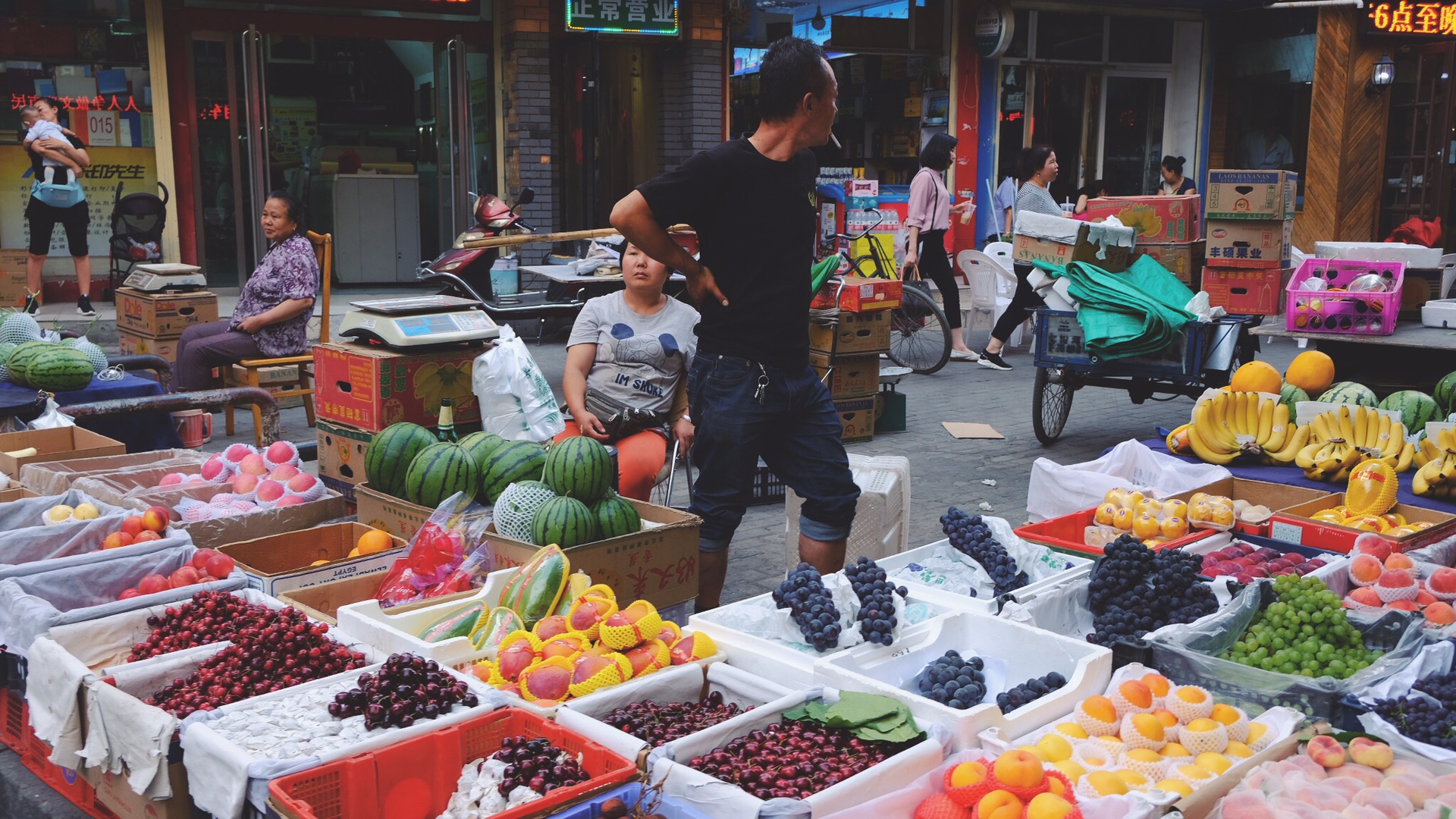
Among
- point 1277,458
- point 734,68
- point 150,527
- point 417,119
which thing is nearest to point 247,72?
point 417,119

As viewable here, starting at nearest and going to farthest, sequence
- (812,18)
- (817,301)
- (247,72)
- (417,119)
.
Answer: (817,301) → (247,72) → (417,119) → (812,18)

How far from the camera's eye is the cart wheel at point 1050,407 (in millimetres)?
7926

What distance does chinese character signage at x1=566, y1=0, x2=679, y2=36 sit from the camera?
12.6 meters

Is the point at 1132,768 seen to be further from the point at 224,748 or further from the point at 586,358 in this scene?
the point at 586,358

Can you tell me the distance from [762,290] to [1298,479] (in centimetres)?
273

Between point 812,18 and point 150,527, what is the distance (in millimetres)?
13749

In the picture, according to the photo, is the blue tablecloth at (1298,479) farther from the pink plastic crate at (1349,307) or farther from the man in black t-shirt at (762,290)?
the man in black t-shirt at (762,290)

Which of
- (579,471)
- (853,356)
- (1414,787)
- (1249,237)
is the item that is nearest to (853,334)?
(853,356)

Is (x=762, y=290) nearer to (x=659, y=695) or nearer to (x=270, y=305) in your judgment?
(x=659, y=695)

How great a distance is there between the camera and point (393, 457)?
15.4 feet

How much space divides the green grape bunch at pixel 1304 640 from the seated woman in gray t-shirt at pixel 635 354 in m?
2.54

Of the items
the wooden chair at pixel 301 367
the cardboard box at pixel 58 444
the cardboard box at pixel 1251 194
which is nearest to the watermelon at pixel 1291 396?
the cardboard box at pixel 1251 194

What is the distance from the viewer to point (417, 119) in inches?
589

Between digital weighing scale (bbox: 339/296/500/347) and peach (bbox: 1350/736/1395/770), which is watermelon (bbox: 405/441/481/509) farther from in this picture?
peach (bbox: 1350/736/1395/770)
